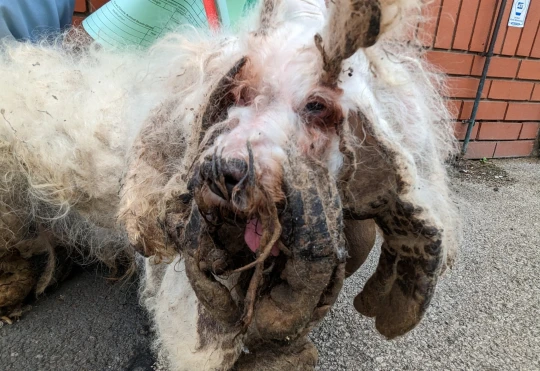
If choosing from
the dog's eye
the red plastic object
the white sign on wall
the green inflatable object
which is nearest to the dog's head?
the dog's eye

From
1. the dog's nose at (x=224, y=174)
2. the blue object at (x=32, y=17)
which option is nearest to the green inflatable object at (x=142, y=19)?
the blue object at (x=32, y=17)

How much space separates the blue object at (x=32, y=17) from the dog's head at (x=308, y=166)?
0.74 m

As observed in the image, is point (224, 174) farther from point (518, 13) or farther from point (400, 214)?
point (518, 13)

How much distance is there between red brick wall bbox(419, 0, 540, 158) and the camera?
7.66 ft

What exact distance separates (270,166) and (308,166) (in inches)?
2.7

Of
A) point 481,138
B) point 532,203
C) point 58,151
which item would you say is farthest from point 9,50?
point 481,138

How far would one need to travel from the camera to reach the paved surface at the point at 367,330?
107cm

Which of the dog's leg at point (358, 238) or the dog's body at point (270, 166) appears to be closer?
the dog's body at point (270, 166)

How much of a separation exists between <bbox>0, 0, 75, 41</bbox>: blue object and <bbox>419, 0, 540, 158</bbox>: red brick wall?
5.28ft

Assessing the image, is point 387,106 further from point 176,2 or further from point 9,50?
point 9,50

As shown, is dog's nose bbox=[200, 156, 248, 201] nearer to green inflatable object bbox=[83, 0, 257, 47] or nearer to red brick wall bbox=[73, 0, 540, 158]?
green inflatable object bbox=[83, 0, 257, 47]

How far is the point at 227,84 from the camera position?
0.69m

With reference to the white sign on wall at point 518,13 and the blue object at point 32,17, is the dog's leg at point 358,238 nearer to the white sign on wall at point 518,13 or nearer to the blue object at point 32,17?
the blue object at point 32,17

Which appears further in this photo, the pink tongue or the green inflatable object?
the green inflatable object
